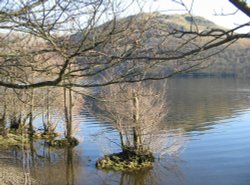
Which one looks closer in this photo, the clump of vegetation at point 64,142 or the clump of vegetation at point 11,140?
the clump of vegetation at point 11,140

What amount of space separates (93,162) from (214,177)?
7188 mm

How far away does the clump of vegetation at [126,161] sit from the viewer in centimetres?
2216

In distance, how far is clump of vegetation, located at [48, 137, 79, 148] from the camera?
29.2m

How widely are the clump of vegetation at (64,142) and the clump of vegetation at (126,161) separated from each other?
6.32 meters

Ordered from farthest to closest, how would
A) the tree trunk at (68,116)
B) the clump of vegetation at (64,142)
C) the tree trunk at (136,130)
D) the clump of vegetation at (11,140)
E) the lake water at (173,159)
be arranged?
the tree trunk at (68,116) → the clump of vegetation at (64,142) → the clump of vegetation at (11,140) → the tree trunk at (136,130) → the lake water at (173,159)

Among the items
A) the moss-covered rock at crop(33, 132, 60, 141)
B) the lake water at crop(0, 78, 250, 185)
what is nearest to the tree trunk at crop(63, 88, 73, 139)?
the lake water at crop(0, 78, 250, 185)

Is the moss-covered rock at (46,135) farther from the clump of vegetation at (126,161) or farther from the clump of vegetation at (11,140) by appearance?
the clump of vegetation at (126,161)

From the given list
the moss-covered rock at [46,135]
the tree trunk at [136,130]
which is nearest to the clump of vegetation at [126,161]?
the tree trunk at [136,130]

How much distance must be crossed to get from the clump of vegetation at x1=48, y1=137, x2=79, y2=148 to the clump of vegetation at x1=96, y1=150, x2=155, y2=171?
632 centimetres

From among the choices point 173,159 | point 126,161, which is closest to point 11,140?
point 126,161

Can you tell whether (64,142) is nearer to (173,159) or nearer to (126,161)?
(126,161)

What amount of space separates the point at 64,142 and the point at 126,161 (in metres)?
8.05

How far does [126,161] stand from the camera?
74.6 ft

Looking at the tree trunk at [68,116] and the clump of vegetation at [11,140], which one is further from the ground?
the tree trunk at [68,116]
